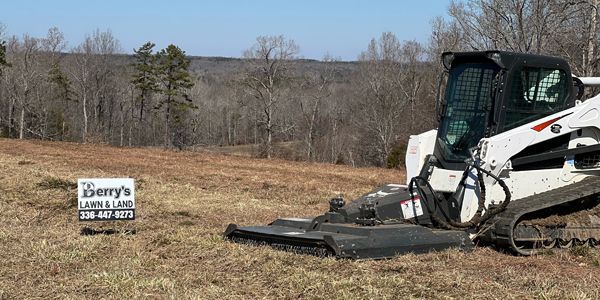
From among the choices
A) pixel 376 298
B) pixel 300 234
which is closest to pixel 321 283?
pixel 376 298

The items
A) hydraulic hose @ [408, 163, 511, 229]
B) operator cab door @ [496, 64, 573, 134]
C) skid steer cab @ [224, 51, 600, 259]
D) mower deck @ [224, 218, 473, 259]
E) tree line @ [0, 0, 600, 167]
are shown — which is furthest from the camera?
tree line @ [0, 0, 600, 167]

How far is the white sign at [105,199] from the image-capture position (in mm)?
9086

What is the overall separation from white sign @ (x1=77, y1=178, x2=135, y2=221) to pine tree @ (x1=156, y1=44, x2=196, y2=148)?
6133 centimetres

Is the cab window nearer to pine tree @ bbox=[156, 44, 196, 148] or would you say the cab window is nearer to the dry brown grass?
the dry brown grass

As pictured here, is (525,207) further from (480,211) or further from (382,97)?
(382,97)

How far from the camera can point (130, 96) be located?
278ft

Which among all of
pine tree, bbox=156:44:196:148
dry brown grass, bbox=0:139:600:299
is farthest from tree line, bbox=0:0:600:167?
dry brown grass, bbox=0:139:600:299

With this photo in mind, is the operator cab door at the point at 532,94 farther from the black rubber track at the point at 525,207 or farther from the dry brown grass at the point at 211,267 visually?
the dry brown grass at the point at 211,267

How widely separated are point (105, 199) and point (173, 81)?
6312 centimetres

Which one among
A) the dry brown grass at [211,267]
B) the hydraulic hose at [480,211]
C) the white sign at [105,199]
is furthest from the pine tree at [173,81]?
the hydraulic hose at [480,211]

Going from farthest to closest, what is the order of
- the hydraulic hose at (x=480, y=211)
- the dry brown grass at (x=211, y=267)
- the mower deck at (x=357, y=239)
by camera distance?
the hydraulic hose at (x=480, y=211), the mower deck at (x=357, y=239), the dry brown grass at (x=211, y=267)

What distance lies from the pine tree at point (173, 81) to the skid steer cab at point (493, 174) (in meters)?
62.4

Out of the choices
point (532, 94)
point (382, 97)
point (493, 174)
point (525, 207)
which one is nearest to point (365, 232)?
point (493, 174)

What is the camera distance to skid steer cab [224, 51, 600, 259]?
818 centimetres
